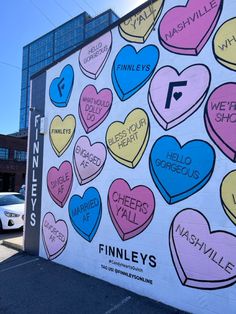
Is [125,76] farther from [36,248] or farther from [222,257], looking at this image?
[36,248]

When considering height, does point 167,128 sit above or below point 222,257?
above

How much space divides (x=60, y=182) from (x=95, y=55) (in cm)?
275

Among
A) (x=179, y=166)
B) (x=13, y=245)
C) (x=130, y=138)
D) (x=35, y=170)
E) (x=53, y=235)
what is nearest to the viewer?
(x=179, y=166)

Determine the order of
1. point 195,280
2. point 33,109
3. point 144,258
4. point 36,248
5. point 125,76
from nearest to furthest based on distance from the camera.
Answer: point 195,280 → point 144,258 → point 125,76 → point 36,248 → point 33,109

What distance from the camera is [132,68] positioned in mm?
5496

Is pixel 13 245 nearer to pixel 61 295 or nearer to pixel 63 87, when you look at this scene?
pixel 61 295

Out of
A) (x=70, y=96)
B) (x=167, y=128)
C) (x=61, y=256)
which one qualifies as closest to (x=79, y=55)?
(x=70, y=96)

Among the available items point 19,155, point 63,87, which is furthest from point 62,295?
point 19,155

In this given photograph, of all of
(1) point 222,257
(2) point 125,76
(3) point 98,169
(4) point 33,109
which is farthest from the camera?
(4) point 33,109

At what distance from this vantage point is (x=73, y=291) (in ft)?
17.1

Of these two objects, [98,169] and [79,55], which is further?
[79,55]

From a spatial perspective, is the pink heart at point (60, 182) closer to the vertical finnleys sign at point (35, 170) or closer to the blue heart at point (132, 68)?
the vertical finnleys sign at point (35, 170)

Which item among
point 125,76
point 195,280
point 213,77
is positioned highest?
point 125,76

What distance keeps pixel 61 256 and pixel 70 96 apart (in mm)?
3405
